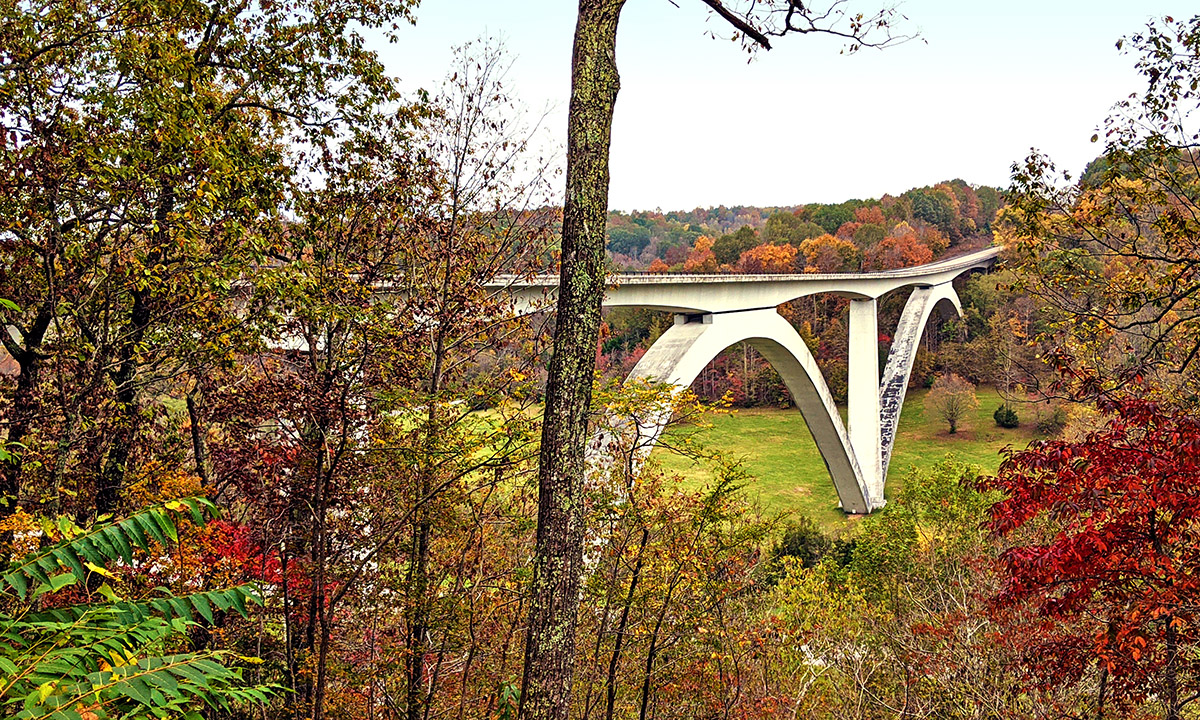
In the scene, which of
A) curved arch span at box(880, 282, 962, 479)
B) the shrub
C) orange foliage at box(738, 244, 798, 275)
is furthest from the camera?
orange foliage at box(738, 244, 798, 275)

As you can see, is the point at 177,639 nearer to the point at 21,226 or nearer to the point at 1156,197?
the point at 21,226

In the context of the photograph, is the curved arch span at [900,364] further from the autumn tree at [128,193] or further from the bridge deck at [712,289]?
the autumn tree at [128,193]

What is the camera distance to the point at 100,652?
5.39 ft

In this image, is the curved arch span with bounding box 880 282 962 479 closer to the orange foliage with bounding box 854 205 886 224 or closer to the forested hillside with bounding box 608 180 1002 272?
the forested hillside with bounding box 608 180 1002 272

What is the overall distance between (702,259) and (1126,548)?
40.3 meters

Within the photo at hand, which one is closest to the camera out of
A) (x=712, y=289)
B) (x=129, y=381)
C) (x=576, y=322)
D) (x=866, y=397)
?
(x=576, y=322)

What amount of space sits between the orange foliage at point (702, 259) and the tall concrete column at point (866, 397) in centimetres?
1061

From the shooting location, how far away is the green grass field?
28094 millimetres

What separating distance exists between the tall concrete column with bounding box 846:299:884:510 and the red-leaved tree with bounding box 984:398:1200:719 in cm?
2251

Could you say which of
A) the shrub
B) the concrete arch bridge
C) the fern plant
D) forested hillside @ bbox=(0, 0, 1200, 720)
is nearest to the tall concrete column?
the concrete arch bridge

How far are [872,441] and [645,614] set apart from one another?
22.9 meters

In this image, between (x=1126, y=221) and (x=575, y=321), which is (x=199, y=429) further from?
(x=1126, y=221)

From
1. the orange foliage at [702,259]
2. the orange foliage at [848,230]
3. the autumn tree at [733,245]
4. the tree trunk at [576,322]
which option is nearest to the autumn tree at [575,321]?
the tree trunk at [576,322]

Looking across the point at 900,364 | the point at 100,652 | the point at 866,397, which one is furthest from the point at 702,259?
the point at 100,652
